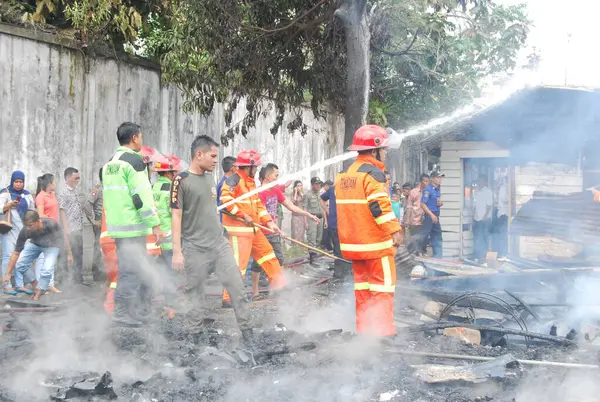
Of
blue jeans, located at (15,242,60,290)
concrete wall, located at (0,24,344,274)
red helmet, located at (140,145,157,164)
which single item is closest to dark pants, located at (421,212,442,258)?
concrete wall, located at (0,24,344,274)

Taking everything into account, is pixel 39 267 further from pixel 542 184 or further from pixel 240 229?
pixel 542 184

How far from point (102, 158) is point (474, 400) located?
8.41 meters

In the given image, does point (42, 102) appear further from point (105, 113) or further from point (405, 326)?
point (405, 326)

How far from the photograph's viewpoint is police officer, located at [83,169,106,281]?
10.6 meters

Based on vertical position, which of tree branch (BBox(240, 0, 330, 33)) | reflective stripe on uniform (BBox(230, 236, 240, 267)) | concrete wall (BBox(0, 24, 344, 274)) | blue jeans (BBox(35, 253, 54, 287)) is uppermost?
tree branch (BBox(240, 0, 330, 33))

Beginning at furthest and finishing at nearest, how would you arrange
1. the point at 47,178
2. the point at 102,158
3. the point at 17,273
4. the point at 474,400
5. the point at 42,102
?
the point at 102,158 < the point at 42,102 < the point at 47,178 < the point at 17,273 < the point at 474,400

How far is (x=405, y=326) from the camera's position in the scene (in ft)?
22.6

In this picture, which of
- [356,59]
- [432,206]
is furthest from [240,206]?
[432,206]

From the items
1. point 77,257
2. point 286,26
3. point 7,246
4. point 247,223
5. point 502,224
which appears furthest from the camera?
point 502,224

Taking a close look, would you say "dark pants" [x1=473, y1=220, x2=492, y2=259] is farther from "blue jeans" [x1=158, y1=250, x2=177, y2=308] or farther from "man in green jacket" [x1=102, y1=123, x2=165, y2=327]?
"man in green jacket" [x1=102, y1=123, x2=165, y2=327]

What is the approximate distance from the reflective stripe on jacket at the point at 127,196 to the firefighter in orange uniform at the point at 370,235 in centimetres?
177

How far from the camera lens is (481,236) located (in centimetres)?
1469

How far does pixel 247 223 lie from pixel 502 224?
7.70 metres

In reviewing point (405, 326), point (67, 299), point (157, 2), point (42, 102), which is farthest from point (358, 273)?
point (157, 2)
